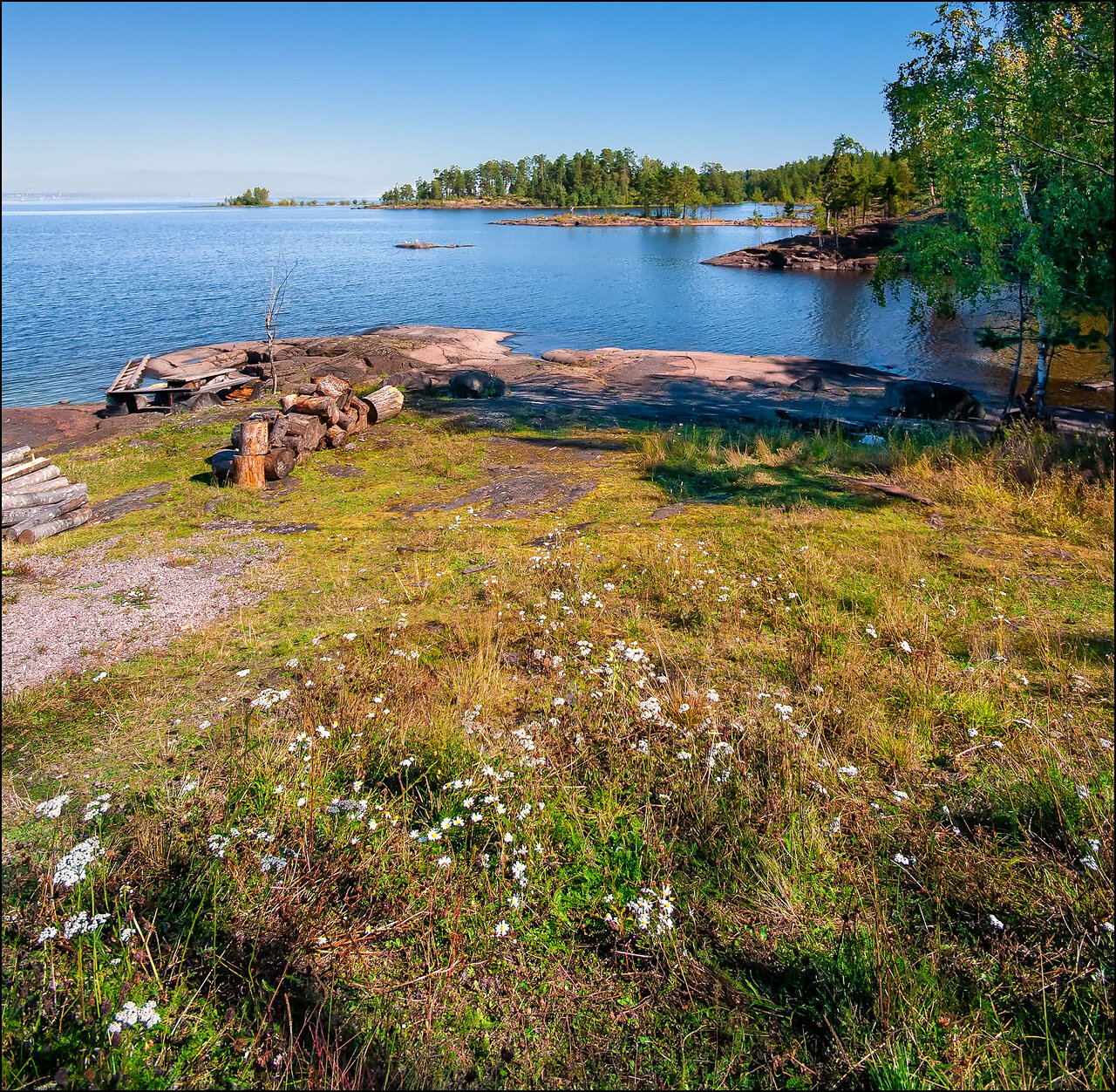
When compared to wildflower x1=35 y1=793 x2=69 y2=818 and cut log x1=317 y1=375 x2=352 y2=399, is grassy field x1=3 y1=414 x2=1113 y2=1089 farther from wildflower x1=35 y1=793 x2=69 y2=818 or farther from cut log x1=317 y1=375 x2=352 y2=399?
cut log x1=317 y1=375 x2=352 y2=399

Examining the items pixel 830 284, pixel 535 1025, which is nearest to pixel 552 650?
pixel 535 1025

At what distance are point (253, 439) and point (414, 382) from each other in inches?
394

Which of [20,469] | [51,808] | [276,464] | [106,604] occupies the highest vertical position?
[20,469]

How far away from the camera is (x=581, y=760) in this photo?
215 inches

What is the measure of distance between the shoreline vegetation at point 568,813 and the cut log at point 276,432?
5321 mm

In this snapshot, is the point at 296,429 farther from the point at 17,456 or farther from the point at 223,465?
the point at 17,456

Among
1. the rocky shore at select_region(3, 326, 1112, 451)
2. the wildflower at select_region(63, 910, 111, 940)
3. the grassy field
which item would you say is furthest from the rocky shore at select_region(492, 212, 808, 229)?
the wildflower at select_region(63, 910, 111, 940)

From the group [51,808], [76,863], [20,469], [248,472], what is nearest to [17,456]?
[20,469]

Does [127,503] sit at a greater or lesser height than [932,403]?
lesser

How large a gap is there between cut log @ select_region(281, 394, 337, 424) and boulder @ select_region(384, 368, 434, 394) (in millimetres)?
5734

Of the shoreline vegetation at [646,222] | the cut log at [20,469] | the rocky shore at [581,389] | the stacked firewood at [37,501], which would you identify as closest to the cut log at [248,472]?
the stacked firewood at [37,501]

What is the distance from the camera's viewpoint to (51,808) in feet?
15.9

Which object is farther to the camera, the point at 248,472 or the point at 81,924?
the point at 248,472

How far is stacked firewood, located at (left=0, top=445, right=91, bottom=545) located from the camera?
11609mm
